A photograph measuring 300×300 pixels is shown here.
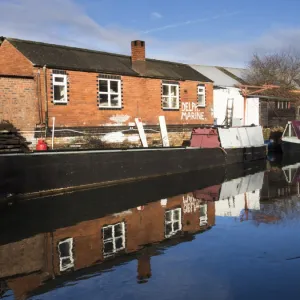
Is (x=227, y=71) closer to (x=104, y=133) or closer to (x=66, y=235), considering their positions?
(x=104, y=133)

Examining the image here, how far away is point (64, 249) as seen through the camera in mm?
6703

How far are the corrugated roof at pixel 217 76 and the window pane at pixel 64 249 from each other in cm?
2589

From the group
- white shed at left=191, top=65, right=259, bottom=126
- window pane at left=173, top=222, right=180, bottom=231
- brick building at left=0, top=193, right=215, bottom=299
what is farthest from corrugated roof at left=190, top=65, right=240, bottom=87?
window pane at left=173, top=222, right=180, bottom=231

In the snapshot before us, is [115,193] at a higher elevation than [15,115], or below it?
below

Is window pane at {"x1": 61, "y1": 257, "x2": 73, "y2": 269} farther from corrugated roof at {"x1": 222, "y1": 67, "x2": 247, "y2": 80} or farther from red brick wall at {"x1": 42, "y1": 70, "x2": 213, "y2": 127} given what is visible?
corrugated roof at {"x1": 222, "y1": 67, "x2": 247, "y2": 80}

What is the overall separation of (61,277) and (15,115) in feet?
33.5

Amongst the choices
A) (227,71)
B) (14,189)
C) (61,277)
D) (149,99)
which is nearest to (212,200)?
(14,189)

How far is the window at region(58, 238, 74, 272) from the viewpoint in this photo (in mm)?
5914

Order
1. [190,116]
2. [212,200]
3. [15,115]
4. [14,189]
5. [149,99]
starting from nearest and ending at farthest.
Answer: [14,189]
[212,200]
[15,115]
[149,99]
[190,116]

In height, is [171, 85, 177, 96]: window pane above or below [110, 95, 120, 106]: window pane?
above

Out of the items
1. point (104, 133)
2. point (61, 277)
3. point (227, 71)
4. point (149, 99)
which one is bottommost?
point (61, 277)

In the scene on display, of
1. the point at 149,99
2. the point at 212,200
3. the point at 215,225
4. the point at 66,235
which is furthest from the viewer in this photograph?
the point at 149,99

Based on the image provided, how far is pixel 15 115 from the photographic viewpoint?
47.2 feet

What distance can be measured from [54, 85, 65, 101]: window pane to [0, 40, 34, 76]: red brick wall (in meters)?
1.20
